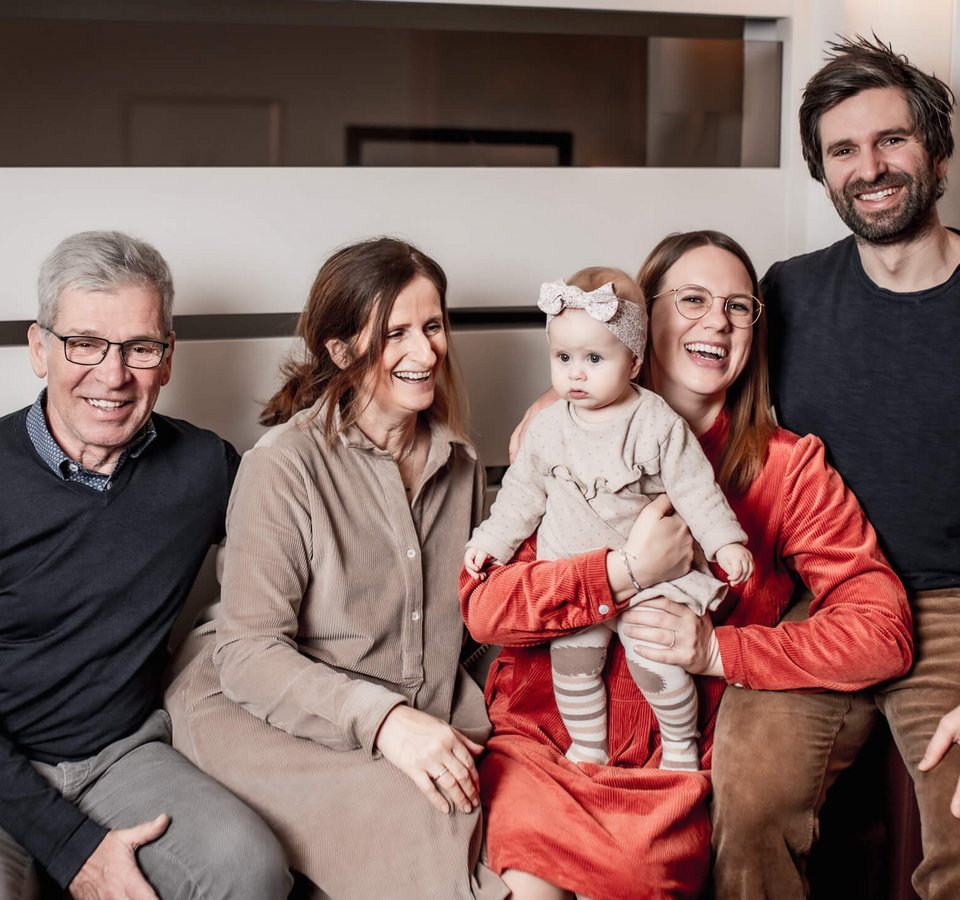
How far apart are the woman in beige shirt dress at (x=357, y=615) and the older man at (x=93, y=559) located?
108mm

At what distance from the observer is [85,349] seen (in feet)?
5.61

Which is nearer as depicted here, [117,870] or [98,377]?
[117,870]

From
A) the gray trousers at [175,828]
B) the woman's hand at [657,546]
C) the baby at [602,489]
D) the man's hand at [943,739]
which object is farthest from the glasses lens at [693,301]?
the gray trousers at [175,828]

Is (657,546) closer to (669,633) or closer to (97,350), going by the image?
(669,633)

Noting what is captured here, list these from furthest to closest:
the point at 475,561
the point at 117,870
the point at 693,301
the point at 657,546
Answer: the point at 693,301 < the point at 475,561 < the point at 657,546 < the point at 117,870

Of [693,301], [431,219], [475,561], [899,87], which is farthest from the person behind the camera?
[431,219]

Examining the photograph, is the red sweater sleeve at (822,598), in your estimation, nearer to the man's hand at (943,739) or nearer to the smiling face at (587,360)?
the man's hand at (943,739)

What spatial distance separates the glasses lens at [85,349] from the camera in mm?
1698

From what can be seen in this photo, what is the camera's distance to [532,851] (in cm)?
161

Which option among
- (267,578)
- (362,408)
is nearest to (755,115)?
(362,408)

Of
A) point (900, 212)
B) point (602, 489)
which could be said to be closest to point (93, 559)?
point (602, 489)

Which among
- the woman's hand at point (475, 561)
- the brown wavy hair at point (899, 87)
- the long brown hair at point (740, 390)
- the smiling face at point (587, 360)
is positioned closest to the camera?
the smiling face at point (587, 360)

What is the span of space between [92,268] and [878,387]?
4.60 feet

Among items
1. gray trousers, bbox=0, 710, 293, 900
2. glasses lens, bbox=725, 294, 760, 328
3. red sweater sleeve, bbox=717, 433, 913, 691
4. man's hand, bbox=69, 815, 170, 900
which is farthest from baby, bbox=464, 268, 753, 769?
man's hand, bbox=69, 815, 170, 900
